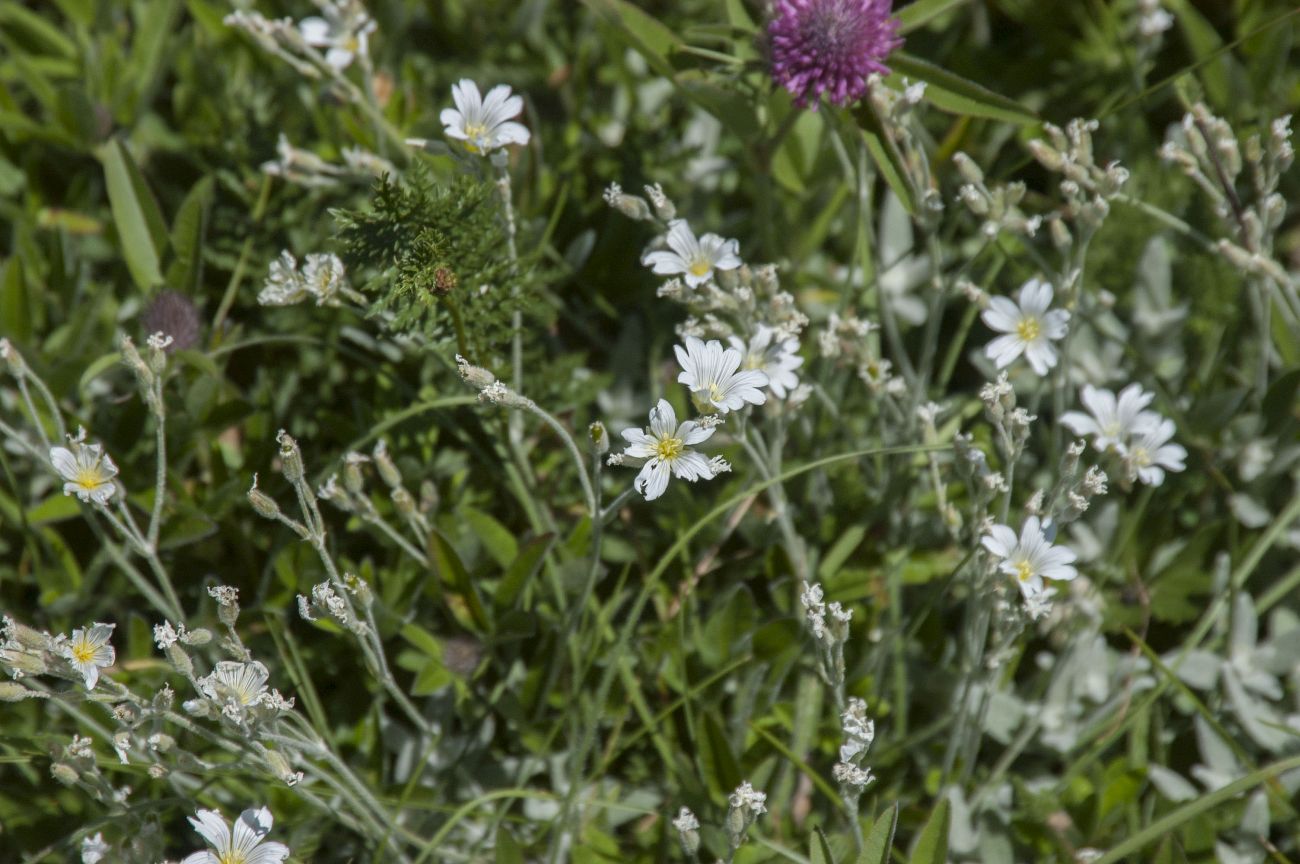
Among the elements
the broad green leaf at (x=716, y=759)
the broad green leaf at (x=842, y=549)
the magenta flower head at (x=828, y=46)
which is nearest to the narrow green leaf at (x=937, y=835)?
the broad green leaf at (x=716, y=759)

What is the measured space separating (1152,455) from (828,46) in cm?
94

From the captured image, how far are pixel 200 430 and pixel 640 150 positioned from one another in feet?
3.88

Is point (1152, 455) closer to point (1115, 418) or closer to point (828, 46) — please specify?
point (1115, 418)

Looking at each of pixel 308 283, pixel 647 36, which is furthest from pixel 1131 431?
pixel 308 283

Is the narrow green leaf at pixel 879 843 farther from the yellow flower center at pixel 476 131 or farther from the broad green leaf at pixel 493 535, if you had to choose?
the yellow flower center at pixel 476 131

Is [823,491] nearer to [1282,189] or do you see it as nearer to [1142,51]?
[1142,51]

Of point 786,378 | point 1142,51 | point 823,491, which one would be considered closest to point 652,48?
point 786,378

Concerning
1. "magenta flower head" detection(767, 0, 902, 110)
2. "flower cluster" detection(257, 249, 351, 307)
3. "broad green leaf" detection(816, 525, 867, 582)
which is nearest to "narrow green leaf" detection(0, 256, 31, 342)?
"flower cluster" detection(257, 249, 351, 307)

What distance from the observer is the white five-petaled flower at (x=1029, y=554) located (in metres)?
1.96

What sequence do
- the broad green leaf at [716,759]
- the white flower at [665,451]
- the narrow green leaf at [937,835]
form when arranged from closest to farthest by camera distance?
the white flower at [665,451]
the narrow green leaf at [937,835]
the broad green leaf at [716,759]

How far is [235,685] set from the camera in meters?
1.87

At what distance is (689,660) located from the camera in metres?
2.52

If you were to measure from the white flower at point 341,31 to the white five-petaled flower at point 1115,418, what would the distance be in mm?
1637

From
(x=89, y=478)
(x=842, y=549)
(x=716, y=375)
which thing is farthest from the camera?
(x=842, y=549)
